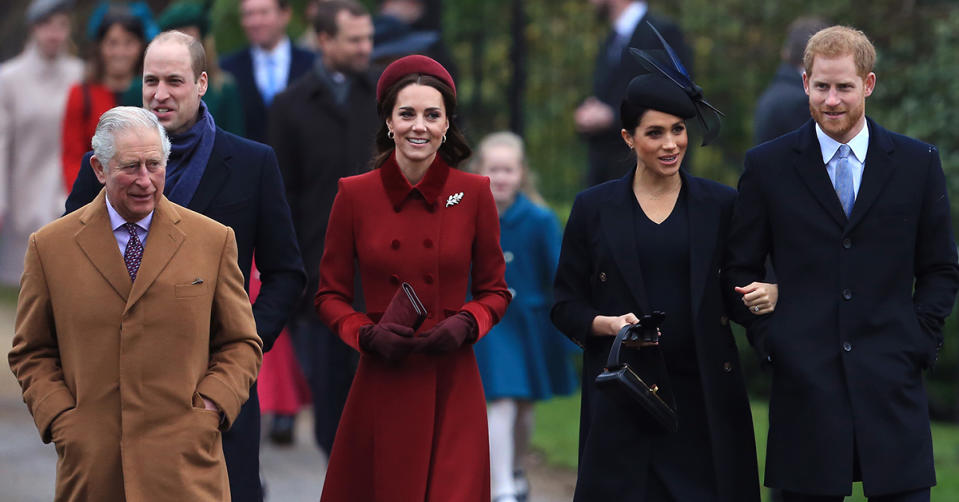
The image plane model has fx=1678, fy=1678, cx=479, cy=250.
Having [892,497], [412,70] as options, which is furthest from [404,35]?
[892,497]

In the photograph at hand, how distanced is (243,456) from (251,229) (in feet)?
2.57

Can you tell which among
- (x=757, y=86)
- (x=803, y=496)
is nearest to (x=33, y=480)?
(x=803, y=496)

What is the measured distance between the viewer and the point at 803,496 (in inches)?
228

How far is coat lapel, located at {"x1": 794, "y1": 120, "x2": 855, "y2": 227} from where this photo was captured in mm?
5707

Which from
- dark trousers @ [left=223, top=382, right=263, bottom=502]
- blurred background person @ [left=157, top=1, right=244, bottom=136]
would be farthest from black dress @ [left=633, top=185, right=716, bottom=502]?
blurred background person @ [left=157, top=1, right=244, bottom=136]

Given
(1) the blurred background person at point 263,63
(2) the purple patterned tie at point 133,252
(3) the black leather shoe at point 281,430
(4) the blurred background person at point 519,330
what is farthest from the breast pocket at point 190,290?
(1) the blurred background person at point 263,63

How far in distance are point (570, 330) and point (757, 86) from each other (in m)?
8.01

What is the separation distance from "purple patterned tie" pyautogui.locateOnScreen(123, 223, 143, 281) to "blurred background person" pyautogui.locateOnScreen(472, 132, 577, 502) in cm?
317

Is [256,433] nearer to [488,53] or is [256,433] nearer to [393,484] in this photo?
[393,484]

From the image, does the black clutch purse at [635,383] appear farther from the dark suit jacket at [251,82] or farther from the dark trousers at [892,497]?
the dark suit jacket at [251,82]

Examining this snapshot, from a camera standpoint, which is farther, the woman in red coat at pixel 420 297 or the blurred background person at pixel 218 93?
the blurred background person at pixel 218 93

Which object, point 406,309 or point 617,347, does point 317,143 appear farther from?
point 617,347

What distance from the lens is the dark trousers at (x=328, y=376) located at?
812cm

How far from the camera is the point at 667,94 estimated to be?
587 cm
